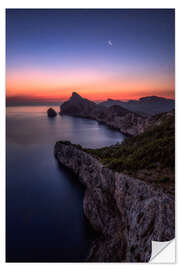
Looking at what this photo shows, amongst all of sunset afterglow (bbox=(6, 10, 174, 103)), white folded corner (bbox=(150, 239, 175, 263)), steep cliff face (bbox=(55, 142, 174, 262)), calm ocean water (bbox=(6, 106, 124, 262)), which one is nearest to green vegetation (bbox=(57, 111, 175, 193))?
steep cliff face (bbox=(55, 142, 174, 262))

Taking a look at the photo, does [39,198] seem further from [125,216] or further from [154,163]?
[154,163]

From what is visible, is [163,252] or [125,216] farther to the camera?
[125,216]

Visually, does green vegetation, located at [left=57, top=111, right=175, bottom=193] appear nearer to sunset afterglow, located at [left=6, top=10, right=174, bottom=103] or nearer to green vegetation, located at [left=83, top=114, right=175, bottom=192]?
green vegetation, located at [left=83, top=114, right=175, bottom=192]

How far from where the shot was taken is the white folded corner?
2.76 m

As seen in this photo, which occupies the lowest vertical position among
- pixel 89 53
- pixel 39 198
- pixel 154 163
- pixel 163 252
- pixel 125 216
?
pixel 39 198

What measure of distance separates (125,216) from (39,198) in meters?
3.30

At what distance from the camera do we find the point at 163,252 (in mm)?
2803

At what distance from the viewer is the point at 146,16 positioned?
3396 millimetres

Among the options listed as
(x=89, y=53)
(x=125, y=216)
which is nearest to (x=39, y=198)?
(x=125, y=216)

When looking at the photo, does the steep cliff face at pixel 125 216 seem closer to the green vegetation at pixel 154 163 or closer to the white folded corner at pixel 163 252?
the white folded corner at pixel 163 252

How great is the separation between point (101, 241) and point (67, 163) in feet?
12.8

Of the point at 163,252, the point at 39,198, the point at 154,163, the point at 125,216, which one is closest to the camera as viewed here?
the point at 163,252

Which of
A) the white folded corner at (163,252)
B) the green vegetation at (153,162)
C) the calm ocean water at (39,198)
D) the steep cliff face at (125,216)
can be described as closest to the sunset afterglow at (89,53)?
the calm ocean water at (39,198)
